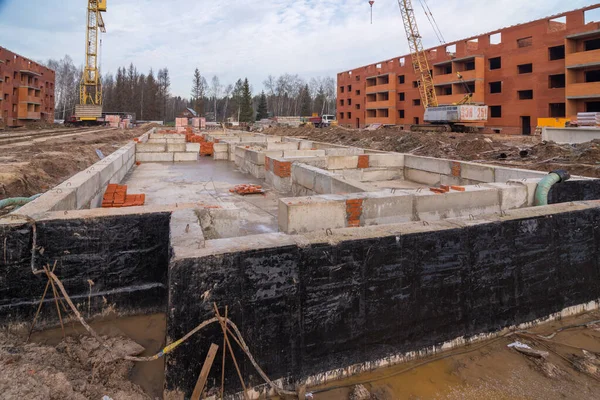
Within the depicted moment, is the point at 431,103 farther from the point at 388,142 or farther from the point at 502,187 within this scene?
the point at 502,187

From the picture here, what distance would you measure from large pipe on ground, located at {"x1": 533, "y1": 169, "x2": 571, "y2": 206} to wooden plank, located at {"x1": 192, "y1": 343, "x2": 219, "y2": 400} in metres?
6.05

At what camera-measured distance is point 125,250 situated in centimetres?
448

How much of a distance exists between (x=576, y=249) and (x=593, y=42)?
106ft

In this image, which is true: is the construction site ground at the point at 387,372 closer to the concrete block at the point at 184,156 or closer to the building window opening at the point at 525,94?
the concrete block at the point at 184,156

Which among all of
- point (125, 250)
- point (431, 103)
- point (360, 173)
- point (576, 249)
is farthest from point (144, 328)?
point (431, 103)

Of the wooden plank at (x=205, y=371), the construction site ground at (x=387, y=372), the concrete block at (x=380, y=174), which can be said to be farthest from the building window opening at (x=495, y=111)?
the wooden plank at (x=205, y=371)

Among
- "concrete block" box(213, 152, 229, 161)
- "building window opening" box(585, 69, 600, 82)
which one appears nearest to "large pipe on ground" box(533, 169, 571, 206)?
"concrete block" box(213, 152, 229, 161)

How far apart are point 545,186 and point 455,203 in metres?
1.80

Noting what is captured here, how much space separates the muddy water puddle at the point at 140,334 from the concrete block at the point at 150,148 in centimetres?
1384

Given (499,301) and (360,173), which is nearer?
(499,301)

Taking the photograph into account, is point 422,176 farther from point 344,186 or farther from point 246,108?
point 246,108

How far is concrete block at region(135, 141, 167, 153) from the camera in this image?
56.0 ft

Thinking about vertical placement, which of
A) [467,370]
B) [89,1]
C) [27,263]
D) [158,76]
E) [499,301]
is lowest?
[467,370]

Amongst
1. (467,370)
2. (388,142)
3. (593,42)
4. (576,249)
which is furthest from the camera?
(593,42)
